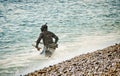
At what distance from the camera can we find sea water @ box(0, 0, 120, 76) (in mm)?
17172

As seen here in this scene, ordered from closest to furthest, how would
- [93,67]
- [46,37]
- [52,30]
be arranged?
[93,67]
[46,37]
[52,30]

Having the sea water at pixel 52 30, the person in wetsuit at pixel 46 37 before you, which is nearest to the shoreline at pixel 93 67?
the sea water at pixel 52 30

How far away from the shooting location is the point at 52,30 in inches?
1090

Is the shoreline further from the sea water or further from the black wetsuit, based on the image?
the black wetsuit

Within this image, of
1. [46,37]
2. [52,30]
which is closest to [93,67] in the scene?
[46,37]

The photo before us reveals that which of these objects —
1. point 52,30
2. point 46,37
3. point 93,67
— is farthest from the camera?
→ point 52,30

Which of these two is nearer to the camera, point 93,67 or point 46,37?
point 93,67

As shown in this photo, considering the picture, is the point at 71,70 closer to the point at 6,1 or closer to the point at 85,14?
the point at 85,14

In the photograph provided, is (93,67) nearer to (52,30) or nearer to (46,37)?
(46,37)

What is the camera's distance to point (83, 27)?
28.2 m

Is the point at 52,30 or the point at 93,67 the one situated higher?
the point at 93,67

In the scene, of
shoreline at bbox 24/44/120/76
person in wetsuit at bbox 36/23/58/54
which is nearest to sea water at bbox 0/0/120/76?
person in wetsuit at bbox 36/23/58/54

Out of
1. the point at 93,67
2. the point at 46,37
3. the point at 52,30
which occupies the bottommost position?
the point at 52,30

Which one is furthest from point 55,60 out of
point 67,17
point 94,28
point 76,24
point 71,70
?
point 67,17
